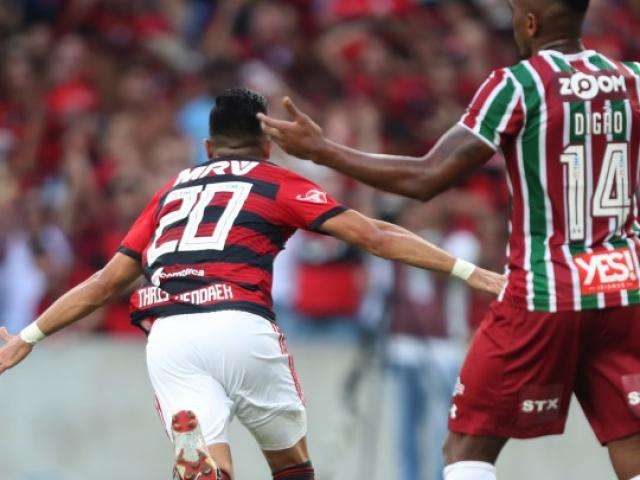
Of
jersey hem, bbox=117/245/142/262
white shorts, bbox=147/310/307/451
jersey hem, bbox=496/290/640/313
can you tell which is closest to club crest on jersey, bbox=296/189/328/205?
white shorts, bbox=147/310/307/451

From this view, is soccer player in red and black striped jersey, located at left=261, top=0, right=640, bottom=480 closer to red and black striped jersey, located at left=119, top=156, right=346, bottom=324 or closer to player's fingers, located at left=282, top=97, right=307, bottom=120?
player's fingers, located at left=282, top=97, right=307, bottom=120

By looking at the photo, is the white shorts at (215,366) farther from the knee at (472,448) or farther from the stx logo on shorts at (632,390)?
the stx logo on shorts at (632,390)

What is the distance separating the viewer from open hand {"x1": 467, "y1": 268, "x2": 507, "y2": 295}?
6094mm

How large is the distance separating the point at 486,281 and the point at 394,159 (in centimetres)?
93

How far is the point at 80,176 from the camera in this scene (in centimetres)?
1162

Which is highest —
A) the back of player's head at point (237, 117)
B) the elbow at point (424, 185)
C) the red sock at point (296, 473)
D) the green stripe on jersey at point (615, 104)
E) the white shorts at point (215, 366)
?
the back of player's head at point (237, 117)

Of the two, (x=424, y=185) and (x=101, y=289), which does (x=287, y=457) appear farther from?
(x=424, y=185)

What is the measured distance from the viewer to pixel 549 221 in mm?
5516

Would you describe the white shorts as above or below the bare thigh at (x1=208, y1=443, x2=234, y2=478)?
above

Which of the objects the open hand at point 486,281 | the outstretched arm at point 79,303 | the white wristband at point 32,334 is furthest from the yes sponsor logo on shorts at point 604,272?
the white wristband at point 32,334

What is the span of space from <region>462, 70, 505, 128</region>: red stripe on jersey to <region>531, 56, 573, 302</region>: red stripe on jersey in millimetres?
173

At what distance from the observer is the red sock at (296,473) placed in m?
6.72

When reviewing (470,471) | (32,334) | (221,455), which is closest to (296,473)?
(221,455)

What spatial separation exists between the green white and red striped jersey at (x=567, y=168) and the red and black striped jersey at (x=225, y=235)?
1.13 metres
